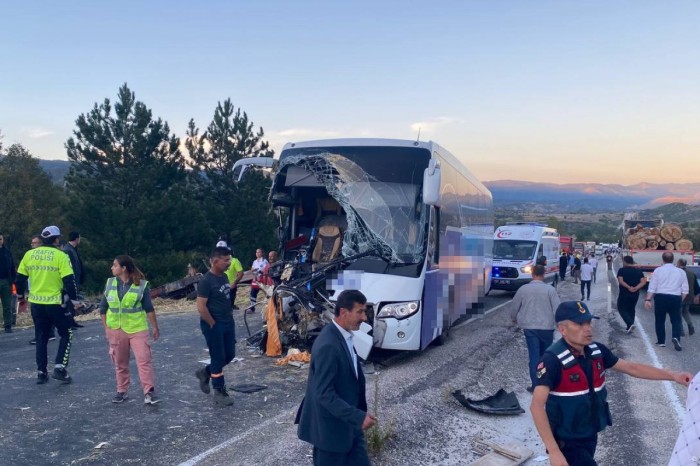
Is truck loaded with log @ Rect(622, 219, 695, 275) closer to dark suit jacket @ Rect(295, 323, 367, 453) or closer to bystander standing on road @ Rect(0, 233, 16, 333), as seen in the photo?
bystander standing on road @ Rect(0, 233, 16, 333)

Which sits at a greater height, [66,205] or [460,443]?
[66,205]

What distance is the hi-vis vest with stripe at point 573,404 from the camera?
344 centimetres

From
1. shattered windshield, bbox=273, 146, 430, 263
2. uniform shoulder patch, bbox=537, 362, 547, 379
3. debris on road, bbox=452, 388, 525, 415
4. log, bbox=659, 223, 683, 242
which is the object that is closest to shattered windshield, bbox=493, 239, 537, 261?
log, bbox=659, 223, 683, 242

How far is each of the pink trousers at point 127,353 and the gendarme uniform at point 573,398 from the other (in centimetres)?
496

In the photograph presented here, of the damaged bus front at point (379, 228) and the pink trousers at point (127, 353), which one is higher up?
the damaged bus front at point (379, 228)

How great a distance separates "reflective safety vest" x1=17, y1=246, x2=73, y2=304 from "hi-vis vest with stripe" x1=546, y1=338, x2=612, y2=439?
666 centimetres

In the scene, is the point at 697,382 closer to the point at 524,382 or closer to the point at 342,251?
the point at 524,382

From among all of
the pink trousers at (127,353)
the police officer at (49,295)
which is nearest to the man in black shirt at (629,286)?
the pink trousers at (127,353)

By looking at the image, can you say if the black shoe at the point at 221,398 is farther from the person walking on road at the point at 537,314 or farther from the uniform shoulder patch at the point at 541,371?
the uniform shoulder patch at the point at 541,371

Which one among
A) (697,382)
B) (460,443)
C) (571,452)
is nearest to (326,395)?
(571,452)

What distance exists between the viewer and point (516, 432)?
21.9 ft

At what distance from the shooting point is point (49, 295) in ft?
25.5

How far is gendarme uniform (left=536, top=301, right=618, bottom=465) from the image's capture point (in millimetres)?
3436

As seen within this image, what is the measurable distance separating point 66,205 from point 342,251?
25.4m
